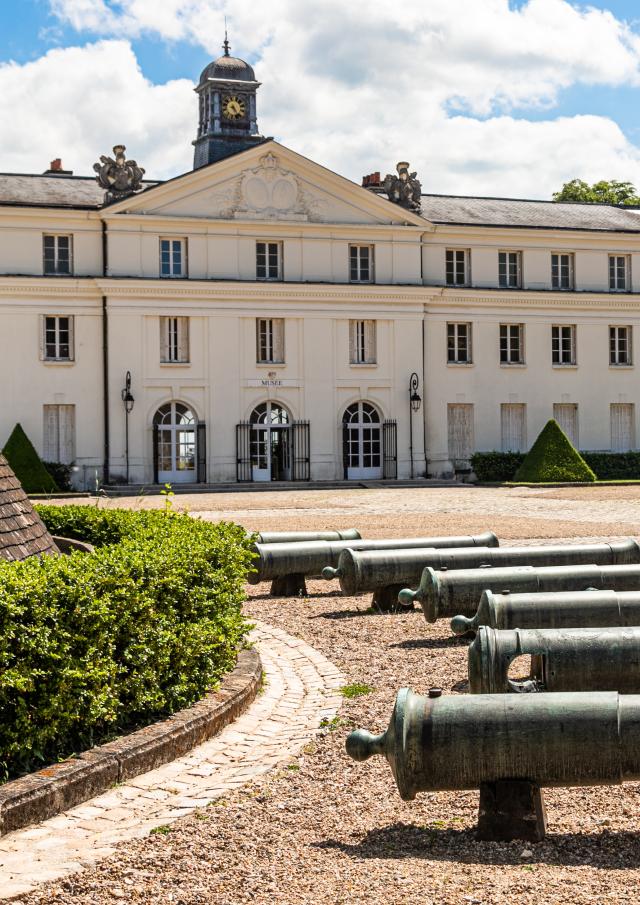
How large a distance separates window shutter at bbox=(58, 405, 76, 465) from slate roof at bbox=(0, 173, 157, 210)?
634cm

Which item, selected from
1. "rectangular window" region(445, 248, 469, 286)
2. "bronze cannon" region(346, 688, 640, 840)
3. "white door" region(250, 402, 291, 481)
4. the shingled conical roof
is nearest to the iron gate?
"white door" region(250, 402, 291, 481)

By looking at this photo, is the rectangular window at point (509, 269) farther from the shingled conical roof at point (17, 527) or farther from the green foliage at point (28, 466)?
the shingled conical roof at point (17, 527)

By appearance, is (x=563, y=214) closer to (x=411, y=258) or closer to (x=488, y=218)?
(x=488, y=218)

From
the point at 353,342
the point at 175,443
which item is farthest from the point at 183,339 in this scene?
the point at 353,342

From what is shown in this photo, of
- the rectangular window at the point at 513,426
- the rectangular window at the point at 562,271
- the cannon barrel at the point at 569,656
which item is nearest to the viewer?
the cannon barrel at the point at 569,656

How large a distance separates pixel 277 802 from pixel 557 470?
30.7 meters

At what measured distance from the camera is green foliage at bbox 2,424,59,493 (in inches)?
1249

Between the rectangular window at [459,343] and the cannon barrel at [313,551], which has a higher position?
the rectangular window at [459,343]

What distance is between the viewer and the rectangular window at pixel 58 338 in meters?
35.4

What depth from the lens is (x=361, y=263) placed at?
3812cm

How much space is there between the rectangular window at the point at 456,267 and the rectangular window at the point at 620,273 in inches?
227

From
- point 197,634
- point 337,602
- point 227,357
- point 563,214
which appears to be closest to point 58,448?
point 227,357

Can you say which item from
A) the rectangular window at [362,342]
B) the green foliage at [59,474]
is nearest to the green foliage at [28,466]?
the green foliage at [59,474]

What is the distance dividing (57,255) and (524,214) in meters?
17.1
